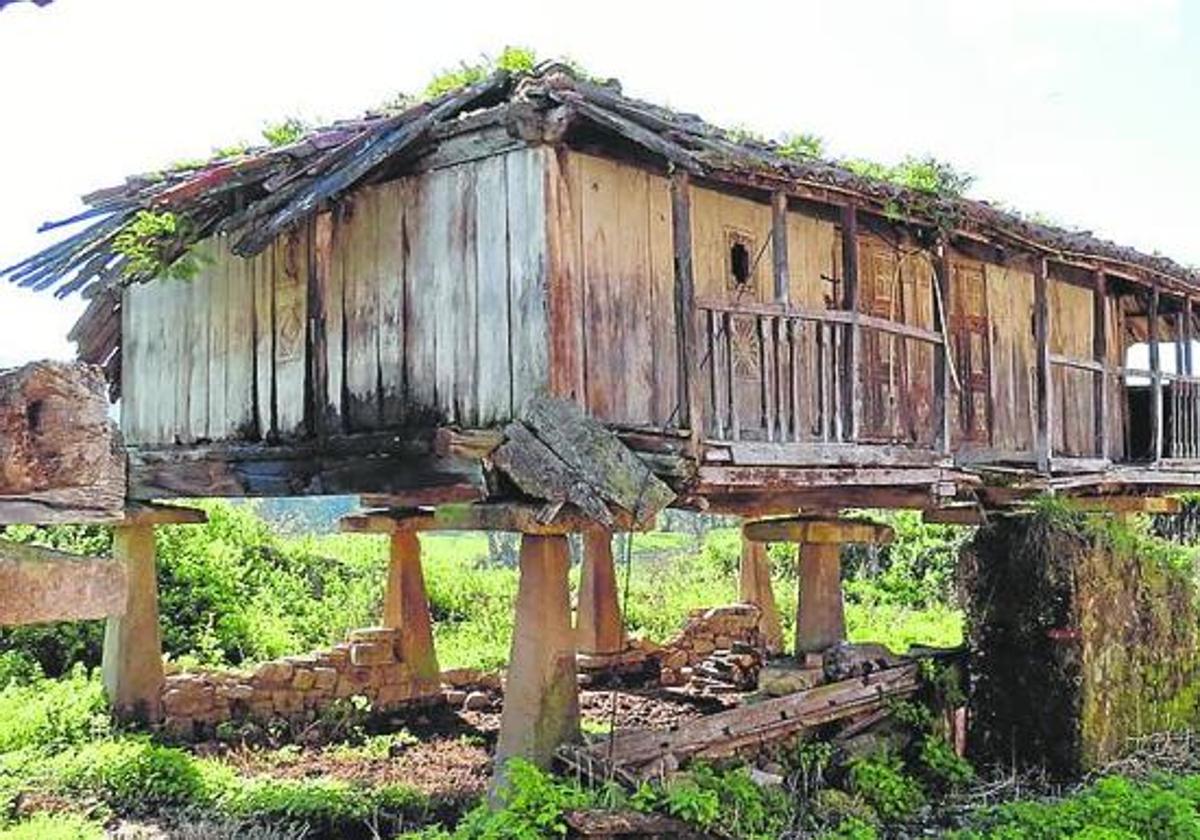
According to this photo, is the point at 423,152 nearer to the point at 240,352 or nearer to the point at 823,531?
the point at 240,352

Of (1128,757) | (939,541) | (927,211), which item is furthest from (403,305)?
(939,541)

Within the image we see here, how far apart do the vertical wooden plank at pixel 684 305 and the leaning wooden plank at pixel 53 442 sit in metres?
5.61

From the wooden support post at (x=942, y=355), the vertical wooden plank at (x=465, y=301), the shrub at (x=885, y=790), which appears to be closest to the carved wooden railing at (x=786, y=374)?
the wooden support post at (x=942, y=355)

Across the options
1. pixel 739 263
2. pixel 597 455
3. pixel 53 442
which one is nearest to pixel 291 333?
pixel 597 455

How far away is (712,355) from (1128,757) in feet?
18.1

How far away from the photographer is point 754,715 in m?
9.45

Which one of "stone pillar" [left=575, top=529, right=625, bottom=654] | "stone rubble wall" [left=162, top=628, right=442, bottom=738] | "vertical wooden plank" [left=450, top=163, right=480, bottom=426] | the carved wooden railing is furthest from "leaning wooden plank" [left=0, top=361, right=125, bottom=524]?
"stone pillar" [left=575, top=529, right=625, bottom=654]

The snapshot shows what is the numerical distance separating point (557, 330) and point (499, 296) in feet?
1.77

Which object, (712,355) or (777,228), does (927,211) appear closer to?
(777,228)

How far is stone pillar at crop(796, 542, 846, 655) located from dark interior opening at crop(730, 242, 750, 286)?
333 centimetres

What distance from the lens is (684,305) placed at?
7.88 m

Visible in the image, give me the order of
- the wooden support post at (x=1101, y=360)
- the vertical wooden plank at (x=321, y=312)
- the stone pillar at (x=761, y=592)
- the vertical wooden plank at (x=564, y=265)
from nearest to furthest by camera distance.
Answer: the vertical wooden plank at (x=564, y=265), the vertical wooden plank at (x=321, y=312), the wooden support post at (x=1101, y=360), the stone pillar at (x=761, y=592)

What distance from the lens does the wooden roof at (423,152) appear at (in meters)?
7.30

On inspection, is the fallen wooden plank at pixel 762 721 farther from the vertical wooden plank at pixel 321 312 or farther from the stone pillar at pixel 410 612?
the stone pillar at pixel 410 612
